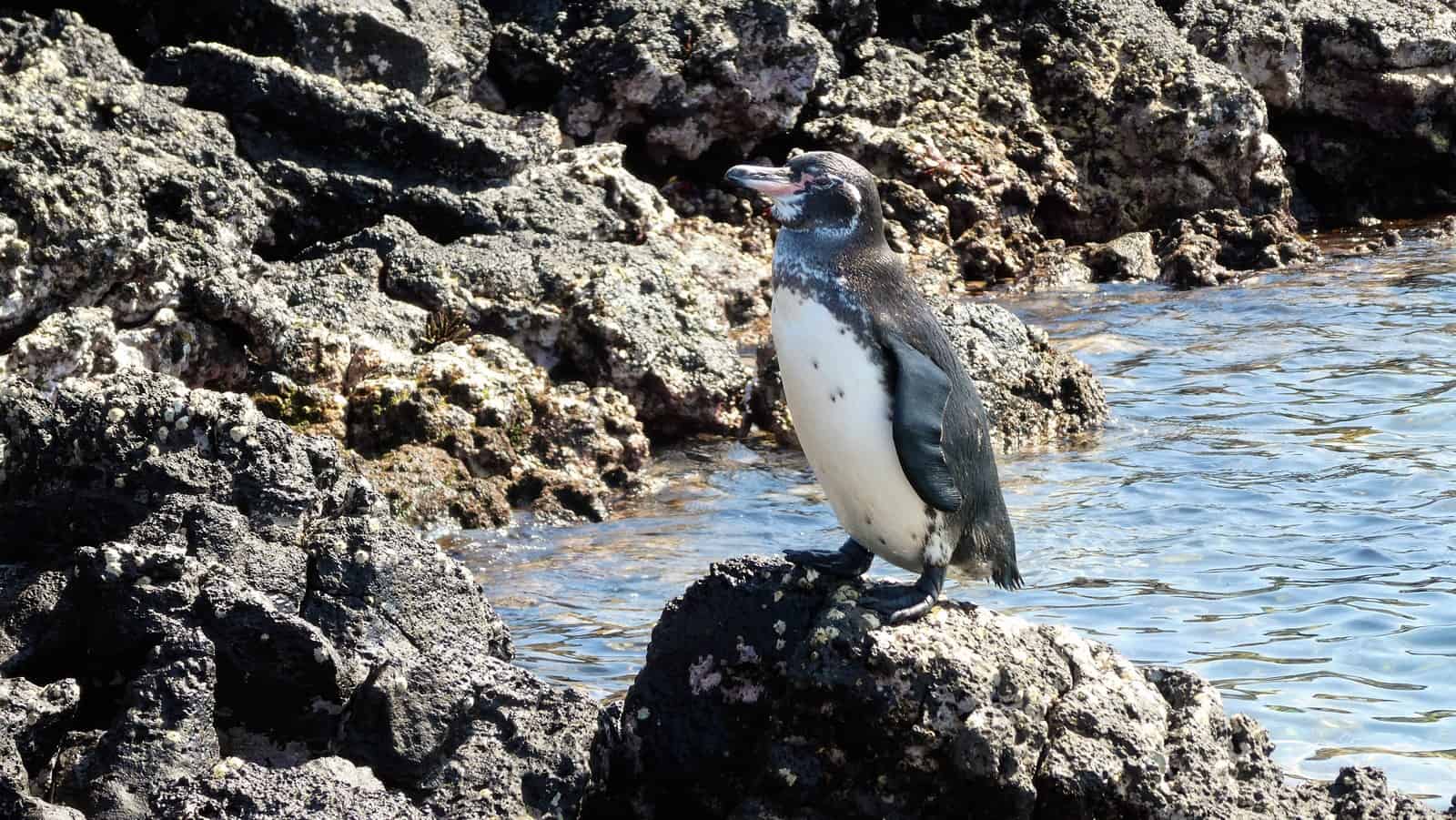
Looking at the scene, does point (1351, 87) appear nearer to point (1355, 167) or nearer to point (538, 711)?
point (1355, 167)

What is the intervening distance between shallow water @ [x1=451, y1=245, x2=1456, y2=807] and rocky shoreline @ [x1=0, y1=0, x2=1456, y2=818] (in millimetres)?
578

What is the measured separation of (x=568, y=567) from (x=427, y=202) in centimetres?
329

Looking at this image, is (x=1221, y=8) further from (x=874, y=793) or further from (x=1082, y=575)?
(x=874, y=793)

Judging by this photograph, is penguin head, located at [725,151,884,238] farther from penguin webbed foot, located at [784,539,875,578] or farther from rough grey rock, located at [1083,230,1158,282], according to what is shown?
rough grey rock, located at [1083,230,1158,282]

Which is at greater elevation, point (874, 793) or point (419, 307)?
point (419, 307)

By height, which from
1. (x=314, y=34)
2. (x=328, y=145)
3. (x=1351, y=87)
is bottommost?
(x=328, y=145)

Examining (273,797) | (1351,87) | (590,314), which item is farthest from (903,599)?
(1351,87)

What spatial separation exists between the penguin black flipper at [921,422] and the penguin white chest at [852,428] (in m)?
0.05

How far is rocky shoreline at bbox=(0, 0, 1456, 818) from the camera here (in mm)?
4246

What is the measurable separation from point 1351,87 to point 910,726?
664 inches

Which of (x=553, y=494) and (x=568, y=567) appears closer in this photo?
(x=568, y=567)

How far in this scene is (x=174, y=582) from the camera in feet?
15.2

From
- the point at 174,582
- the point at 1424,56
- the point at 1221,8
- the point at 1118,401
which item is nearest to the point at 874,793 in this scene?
the point at 174,582

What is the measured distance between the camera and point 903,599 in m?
4.34
